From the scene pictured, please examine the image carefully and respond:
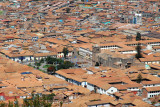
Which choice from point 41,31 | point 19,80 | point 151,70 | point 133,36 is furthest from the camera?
point 41,31

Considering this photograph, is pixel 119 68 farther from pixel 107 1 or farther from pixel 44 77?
pixel 107 1

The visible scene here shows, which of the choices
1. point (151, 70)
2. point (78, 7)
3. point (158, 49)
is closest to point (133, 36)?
point (158, 49)

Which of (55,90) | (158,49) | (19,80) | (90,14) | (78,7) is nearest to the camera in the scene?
(55,90)

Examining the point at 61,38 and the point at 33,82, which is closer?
the point at 33,82

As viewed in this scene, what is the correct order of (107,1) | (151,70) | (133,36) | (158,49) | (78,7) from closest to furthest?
(151,70) → (158,49) → (133,36) → (78,7) → (107,1)

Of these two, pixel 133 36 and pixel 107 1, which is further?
pixel 107 1

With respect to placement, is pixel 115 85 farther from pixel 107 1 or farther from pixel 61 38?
pixel 107 1

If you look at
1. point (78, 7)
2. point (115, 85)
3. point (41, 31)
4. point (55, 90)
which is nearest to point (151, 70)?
point (115, 85)

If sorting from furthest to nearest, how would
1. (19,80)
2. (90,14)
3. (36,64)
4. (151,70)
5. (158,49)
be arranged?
(90,14)
(158,49)
(36,64)
(151,70)
(19,80)
